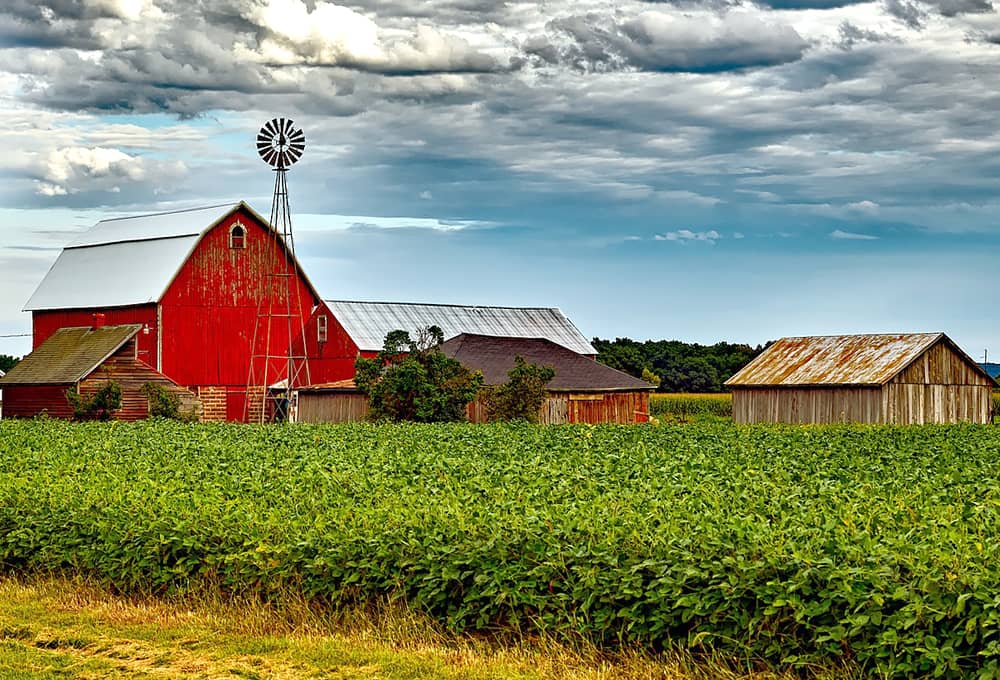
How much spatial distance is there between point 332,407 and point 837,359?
70.0ft

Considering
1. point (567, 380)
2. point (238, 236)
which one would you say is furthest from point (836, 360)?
point (238, 236)

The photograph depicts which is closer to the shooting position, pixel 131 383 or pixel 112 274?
pixel 131 383

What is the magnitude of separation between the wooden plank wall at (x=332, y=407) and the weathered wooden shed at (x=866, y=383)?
17.4 meters

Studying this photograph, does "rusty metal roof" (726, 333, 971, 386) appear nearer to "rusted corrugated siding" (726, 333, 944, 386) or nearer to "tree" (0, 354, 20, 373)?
"rusted corrugated siding" (726, 333, 944, 386)

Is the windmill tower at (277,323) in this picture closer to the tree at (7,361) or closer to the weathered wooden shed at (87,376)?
the weathered wooden shed at (87,376)

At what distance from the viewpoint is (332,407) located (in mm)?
53781

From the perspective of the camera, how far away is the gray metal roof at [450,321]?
2534 inches

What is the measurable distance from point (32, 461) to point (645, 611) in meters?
14.7

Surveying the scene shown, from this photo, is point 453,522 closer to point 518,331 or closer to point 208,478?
point 208,478

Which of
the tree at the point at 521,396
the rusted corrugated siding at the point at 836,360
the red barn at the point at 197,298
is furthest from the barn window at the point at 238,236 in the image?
the rusted corrugated siding at the point at 836,360

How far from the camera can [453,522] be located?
1177cm

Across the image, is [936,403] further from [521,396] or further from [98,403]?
[98,403]

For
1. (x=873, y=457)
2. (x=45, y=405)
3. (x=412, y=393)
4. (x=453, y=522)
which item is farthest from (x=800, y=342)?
(x=453, y=522)

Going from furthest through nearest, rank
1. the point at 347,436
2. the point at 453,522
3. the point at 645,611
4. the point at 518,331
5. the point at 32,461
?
the point at 518,331 → the point at 347,436 → the point at 32,461 → the point at 453,522 → the point at 645,611
